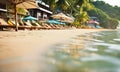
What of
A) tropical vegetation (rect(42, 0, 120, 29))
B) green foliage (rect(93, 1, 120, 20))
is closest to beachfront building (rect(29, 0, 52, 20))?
tropical vegetation (rect(42, 0, 120, 29))

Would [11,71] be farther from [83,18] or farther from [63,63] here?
[83,18]

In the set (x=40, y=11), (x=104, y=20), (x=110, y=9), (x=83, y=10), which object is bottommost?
(x=104, y=20)

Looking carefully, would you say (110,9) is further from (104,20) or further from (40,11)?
(40,11)

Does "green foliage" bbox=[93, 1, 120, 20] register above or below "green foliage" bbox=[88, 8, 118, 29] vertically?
above

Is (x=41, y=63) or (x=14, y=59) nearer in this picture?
(x=41, y=63)

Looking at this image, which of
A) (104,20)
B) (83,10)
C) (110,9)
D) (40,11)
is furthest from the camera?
(110,9)

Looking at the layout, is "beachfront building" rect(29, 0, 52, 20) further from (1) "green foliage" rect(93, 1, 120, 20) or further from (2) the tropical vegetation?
(1) "green foliage" rect(93, 1, 120, 20)

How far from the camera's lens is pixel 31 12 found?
47250mm

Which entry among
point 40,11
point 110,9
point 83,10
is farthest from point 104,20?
point 40,11

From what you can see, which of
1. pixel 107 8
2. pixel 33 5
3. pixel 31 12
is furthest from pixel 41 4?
pixel 107 8

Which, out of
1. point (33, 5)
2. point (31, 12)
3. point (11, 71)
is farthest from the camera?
point (31, 12)

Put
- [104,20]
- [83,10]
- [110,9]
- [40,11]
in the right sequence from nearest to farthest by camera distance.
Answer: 1. [40,11]
2. [83,10]
3. [104,20]
4. [110,9]

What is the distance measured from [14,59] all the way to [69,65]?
1.27 metres

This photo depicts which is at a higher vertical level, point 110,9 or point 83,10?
point 110,9
